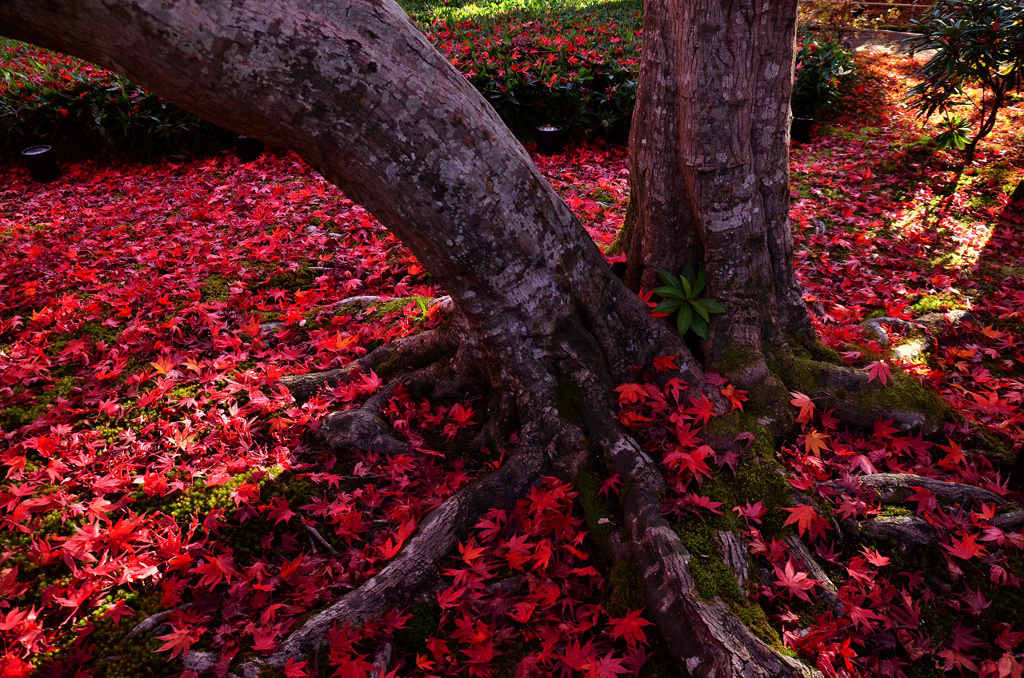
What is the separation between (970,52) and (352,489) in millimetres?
8176

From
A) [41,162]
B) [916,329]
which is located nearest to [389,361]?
[916,329]

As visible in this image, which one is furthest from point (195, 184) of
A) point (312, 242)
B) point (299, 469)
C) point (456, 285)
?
point (456, 285)

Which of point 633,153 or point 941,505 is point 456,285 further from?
point 941,505

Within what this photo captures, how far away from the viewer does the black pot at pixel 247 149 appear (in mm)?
7719

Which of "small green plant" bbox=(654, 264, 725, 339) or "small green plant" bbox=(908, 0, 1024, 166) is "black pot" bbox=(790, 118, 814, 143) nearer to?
"small green plant" bbox=(908, 0, 1024, 166)

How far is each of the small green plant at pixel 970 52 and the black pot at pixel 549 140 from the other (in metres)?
4.61

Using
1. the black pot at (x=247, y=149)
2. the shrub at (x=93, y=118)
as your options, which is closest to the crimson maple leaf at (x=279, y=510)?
the black pot at (x=247, y=149)

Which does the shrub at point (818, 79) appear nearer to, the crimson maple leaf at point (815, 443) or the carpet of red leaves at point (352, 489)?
the carpet of red leaves at point (352, 489)

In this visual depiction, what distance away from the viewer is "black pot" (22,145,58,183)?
7300 mm

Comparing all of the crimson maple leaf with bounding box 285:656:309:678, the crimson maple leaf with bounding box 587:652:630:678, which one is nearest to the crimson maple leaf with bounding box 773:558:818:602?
the crimson maple leaf with bounding box 587:652:630:678

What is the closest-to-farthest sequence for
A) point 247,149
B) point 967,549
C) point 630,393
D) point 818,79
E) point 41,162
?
point 967,549 < point 630,393 < point 41,162 < point 247,149 < point 818,79

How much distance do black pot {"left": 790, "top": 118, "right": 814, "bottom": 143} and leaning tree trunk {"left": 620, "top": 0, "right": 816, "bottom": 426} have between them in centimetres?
617

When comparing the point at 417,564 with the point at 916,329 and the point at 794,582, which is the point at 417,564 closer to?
the point at 794,582

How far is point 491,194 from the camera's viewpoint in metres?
2.43
